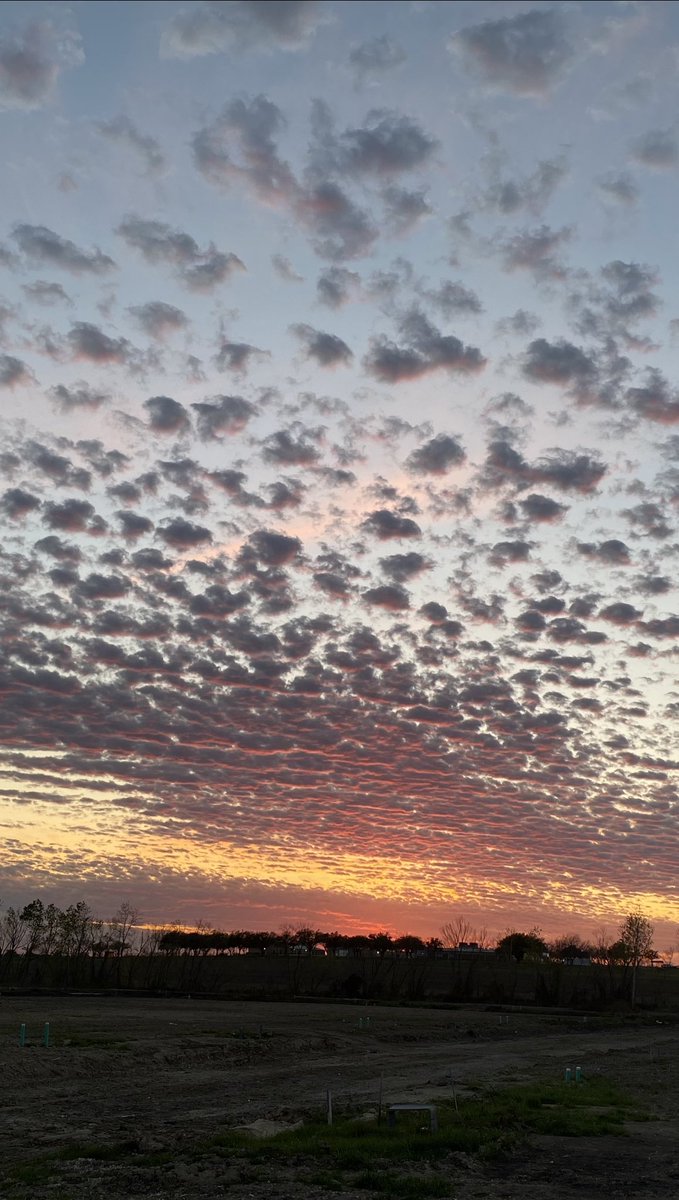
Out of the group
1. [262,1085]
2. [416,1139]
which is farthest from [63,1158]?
[262,1085]

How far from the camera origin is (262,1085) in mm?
37250

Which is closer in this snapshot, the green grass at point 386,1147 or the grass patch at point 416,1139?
the green grass at point 386,1147

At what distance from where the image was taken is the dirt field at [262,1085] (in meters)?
20.2

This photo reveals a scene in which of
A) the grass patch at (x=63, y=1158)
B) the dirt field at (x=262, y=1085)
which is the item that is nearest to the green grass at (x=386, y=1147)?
the grass patch at (x=63, y=1158)

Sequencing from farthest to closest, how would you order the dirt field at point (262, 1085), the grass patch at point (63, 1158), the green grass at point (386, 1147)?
the dirt field at point (262, 1085)
the green grass at point (386, 1147)
the grass patch at point (63, 1158)

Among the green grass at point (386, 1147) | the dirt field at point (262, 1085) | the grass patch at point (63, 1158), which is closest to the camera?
the grass patch at point (63, 1158)

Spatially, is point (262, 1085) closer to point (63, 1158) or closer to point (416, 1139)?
point (416, 1139)

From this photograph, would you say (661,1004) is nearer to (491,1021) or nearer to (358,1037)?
(491,1021)

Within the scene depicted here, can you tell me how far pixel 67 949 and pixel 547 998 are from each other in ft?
200

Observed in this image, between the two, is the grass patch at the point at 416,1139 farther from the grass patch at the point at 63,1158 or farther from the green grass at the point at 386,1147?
the grass patch at the point at 63,1158

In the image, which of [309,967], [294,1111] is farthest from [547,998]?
[294,1111]

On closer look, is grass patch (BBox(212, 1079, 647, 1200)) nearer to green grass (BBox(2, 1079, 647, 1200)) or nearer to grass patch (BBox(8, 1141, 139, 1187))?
green grass (BBox(2, 1079, 647, 1200))

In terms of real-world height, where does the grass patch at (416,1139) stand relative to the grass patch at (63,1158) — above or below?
above

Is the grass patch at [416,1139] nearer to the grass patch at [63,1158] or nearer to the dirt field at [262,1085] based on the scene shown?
the dirt field at [262,1085]
